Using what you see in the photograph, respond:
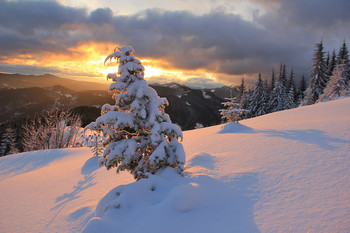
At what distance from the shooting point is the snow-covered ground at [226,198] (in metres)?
3.40

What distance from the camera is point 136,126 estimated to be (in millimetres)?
5191

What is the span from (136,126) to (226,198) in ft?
10.5

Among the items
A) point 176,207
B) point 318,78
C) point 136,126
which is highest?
point 318,78

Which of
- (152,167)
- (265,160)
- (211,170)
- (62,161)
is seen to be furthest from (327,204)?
(62,161)

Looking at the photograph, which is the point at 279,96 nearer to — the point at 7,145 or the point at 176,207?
the point at 176,207

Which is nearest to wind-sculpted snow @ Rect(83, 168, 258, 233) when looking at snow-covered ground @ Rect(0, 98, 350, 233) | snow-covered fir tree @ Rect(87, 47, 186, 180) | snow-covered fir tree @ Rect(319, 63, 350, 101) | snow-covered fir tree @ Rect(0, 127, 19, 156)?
snow-covered ground @ Rect(0, 98, 350, 233)

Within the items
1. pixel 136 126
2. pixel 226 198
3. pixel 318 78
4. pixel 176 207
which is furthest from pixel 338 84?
pixel 176 207

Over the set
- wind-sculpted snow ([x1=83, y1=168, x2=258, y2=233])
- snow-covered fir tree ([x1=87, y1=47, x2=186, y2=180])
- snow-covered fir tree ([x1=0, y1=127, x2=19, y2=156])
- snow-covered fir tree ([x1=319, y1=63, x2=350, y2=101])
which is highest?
snow-covered fir tree ([x1=319, y1=63, x2=350, y2=101])

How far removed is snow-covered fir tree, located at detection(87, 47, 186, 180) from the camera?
4.87m

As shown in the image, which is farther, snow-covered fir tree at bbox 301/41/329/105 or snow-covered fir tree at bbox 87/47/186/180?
snow-covered fir tree at bbox 301/41/329/105

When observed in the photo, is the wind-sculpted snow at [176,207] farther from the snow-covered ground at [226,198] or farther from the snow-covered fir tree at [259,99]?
the snow-covered fir tree at [259,99]

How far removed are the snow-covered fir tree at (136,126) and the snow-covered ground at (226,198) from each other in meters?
0.59

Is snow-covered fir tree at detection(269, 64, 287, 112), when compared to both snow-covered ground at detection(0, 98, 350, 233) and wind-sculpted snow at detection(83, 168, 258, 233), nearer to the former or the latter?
snow-covered ground at detection(0, 98, 350, 233)

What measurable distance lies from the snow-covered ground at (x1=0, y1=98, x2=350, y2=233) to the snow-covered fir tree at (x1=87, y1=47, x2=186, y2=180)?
59 centimetres
